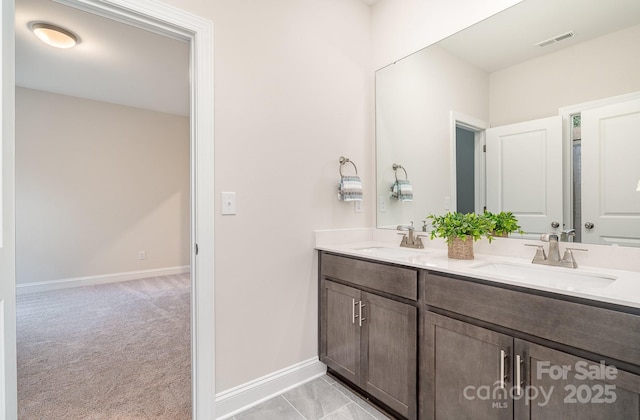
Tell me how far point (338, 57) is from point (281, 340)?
6.55ft

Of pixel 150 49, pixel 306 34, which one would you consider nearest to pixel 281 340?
pixel 306 34

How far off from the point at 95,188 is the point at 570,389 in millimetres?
5315

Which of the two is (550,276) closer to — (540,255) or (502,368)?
(540,255)

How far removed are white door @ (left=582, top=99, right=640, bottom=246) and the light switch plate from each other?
1754 millimetres

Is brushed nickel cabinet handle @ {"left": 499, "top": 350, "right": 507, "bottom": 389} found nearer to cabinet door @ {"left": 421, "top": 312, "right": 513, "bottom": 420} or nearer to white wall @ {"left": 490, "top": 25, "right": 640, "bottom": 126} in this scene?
cabinet door @ {"left": 421, "top": 312, "right": 513, "bottom": 420}

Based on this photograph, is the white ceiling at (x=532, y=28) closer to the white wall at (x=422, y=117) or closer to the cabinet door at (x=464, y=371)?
the white wall at (x=422, y=117)

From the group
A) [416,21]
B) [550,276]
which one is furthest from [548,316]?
[416,21]

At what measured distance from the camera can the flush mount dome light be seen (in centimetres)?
253

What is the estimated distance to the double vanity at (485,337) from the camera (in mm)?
906

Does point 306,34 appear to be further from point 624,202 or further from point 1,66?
point 624,202

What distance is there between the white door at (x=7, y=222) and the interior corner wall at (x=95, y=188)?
3.91m

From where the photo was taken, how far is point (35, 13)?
2363 millimetres

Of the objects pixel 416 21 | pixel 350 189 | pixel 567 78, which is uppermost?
pixel 416 21

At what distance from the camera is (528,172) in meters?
1.59
